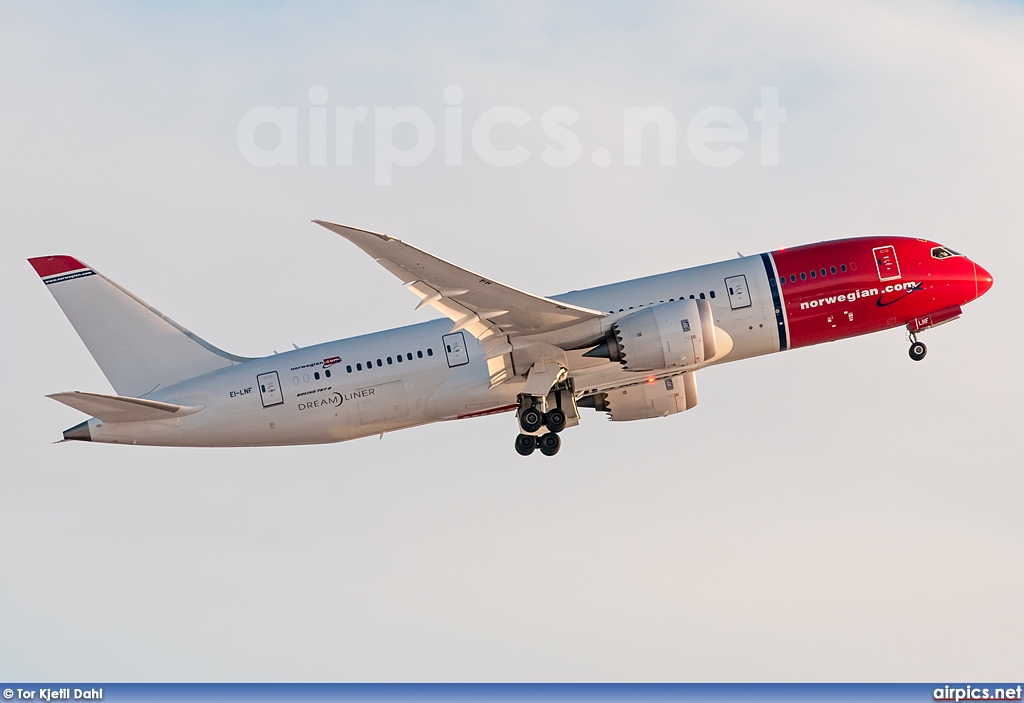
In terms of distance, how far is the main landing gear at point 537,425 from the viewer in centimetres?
4088

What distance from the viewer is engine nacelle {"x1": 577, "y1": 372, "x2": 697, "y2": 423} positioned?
43.2 m

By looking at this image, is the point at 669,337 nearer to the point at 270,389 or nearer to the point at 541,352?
the point at 541,352

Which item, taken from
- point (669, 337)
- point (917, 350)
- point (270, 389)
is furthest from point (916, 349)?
point (270, 389)

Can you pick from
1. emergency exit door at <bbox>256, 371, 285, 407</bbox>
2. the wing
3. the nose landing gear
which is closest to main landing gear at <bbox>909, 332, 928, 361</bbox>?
the nose landing gear

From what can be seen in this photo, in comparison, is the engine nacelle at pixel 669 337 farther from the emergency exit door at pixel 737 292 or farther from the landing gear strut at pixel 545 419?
the landing gear strut at pixel 545 419

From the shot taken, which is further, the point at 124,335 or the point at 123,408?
the point at 124,335

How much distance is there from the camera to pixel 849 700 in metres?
43.4

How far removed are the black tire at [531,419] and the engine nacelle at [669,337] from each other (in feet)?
12.8

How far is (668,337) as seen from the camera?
3797 cm

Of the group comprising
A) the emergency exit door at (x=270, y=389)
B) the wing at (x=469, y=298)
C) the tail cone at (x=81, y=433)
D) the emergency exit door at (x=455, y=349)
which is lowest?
the tail cone at (x=81, y=433)

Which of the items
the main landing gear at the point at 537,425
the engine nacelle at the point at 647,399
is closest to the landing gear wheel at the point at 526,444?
the main landing gear at the point at 537,425

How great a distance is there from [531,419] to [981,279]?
16.0m

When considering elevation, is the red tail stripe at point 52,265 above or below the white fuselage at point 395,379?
above

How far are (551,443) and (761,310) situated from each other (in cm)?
826
